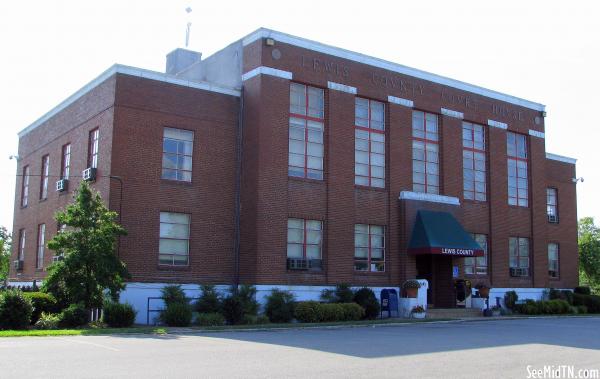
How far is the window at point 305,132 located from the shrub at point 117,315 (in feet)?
32.3

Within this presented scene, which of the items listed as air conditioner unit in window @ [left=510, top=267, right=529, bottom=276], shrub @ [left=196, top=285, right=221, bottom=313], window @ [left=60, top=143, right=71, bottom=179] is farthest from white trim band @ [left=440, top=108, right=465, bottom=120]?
window @ [left=60, top=143, right=71, bottom=179]

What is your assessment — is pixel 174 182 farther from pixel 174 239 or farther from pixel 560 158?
pixel 560 158

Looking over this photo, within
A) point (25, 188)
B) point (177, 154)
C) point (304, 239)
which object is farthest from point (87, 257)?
point (25, 188)

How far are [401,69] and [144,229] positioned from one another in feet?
50.3

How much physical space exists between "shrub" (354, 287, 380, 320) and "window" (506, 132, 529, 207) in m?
13.5

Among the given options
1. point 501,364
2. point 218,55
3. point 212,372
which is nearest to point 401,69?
point 218,55

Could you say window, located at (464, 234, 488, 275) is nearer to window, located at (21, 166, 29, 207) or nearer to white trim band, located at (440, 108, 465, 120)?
white trim band, located at (440, 108, 465, 120)

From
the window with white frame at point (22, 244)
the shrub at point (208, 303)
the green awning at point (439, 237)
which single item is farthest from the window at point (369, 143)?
the window with white frame at point (22, 244)

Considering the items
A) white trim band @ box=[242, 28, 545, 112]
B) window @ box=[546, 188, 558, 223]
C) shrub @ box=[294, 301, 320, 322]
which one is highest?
white trim band @ box=[242, 28, 545, 112]

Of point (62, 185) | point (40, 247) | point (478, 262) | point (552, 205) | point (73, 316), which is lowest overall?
point (73, 316)

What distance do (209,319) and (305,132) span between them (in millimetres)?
10123

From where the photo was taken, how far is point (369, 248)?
106ft

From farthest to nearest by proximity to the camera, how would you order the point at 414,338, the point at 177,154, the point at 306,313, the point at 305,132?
the point at 305,132 < the point at 177,154 < the point at 306,313 < the point at 414,338

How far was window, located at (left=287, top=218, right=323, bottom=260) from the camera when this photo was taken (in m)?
29.9
